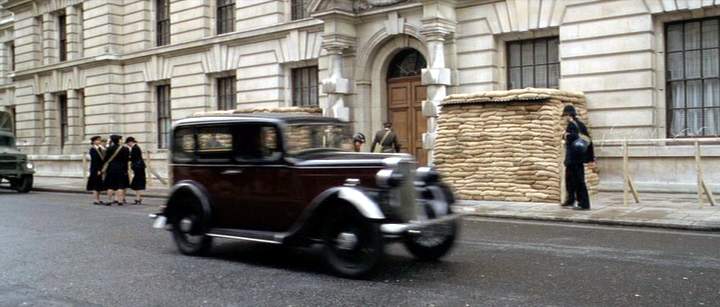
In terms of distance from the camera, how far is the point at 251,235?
7.80 meters

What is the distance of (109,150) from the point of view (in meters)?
16.7

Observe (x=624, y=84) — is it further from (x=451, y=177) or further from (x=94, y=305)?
(x=94, y=305)

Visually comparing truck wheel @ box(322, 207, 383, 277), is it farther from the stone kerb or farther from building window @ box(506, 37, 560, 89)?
building window @ box(506, 37, 560, 89)

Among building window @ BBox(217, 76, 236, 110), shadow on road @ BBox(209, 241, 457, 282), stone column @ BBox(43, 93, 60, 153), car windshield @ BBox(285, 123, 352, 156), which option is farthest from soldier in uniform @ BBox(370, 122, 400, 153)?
stone column @ BBox(43, 93, 60, 153)

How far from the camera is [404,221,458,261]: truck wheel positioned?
759 centimetres

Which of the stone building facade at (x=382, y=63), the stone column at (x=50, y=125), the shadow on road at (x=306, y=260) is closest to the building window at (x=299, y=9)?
the stone building facade at (x=382, y=63)

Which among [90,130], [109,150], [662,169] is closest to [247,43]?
[109,150]

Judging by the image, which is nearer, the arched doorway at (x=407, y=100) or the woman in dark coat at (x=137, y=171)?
the woman in dark coat at (x=137, y=171)

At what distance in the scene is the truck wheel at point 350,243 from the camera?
266 inches

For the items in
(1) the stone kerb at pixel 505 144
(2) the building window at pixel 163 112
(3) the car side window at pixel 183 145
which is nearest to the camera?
(3) the car side window at pixel 183 145

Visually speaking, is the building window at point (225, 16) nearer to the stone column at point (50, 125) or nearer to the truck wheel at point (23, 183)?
the truck wheel at point (23, 183)

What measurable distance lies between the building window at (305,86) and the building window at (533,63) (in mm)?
6846

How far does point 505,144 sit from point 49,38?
25533 millimetres

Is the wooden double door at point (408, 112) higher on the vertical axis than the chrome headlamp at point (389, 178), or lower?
higher
